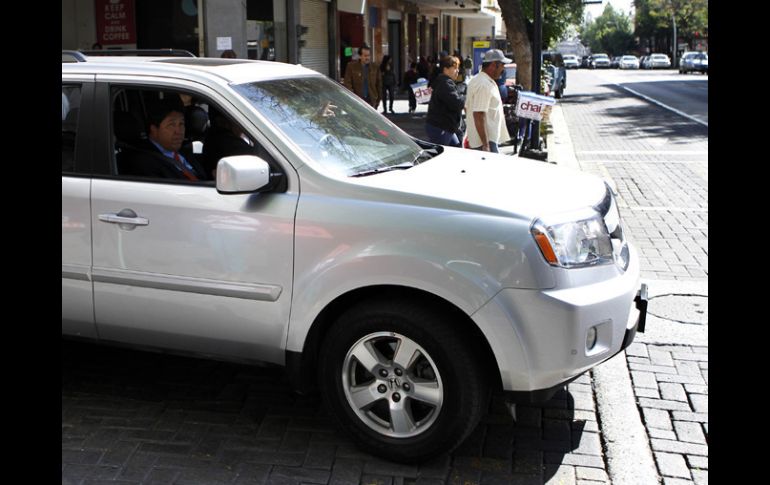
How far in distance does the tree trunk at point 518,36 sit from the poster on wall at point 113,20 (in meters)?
8.08

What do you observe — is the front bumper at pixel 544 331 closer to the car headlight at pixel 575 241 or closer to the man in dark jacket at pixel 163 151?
the car headlight at pixel 575 241

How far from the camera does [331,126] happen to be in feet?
14.6

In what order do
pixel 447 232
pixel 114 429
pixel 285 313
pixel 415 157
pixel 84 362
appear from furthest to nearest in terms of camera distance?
pixel 84 362
pixel 415 157
pixel 114 429
pixel 285 313
pixel 447 232

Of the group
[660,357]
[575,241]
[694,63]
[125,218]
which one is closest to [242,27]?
[660,357]

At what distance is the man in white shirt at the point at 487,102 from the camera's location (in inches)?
396

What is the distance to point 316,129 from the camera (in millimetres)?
4324

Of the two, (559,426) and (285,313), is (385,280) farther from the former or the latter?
(559,426)

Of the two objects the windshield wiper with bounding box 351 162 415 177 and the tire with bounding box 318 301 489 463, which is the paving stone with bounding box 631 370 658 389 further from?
the windshield wiper with bounding box 351 162 415 177

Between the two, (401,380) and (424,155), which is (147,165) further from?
(401,380)

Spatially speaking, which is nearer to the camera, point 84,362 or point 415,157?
point 415,157

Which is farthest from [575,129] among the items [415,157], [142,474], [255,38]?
[142,474]

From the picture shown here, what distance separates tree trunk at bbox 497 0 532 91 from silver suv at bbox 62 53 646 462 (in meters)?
15.4

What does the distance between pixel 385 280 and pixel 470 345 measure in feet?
1.51

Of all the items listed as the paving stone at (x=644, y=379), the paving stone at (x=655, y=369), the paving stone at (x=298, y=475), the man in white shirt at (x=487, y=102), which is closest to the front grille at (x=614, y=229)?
the paving stone at (x=644, y=379)
